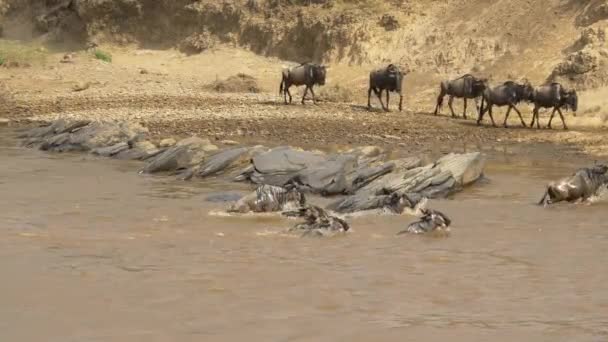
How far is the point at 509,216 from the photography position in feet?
39.6

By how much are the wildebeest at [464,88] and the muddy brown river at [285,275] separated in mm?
9367

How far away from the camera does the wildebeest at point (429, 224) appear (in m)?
10.6

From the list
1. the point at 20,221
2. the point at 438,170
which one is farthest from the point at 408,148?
the point at 20,221

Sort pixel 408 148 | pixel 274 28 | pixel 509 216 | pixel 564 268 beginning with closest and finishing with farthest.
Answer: pixel 564 268 < pixel 509 216 < pixel 408 148 < pixel 274 28

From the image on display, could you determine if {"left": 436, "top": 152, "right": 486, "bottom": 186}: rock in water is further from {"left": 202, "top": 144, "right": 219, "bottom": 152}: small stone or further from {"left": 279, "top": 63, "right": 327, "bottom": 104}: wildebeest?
{"left": 279, "top": 63, "right": 327, "bottom": 104}: wildebeest

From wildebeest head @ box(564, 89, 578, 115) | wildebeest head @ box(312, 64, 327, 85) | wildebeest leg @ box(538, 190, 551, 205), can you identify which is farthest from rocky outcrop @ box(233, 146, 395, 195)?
wildebeest head @ box(312, 64, 327, 85)

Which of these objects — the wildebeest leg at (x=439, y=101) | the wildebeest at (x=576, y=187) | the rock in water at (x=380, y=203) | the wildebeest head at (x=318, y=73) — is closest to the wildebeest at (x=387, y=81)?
the wildebeest leg at (x=439, y=101)

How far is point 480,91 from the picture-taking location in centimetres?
2241

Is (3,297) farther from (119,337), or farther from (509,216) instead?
(509,216)

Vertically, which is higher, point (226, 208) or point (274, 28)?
point (274, 28)

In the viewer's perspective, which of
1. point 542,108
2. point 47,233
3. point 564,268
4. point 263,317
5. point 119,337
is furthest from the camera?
point 542,108

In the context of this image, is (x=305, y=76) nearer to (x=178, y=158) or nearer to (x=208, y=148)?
(x=208, y=148)

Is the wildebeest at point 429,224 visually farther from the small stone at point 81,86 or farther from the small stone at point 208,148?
the small stone at point 81,86

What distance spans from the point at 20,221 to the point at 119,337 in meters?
5.04
